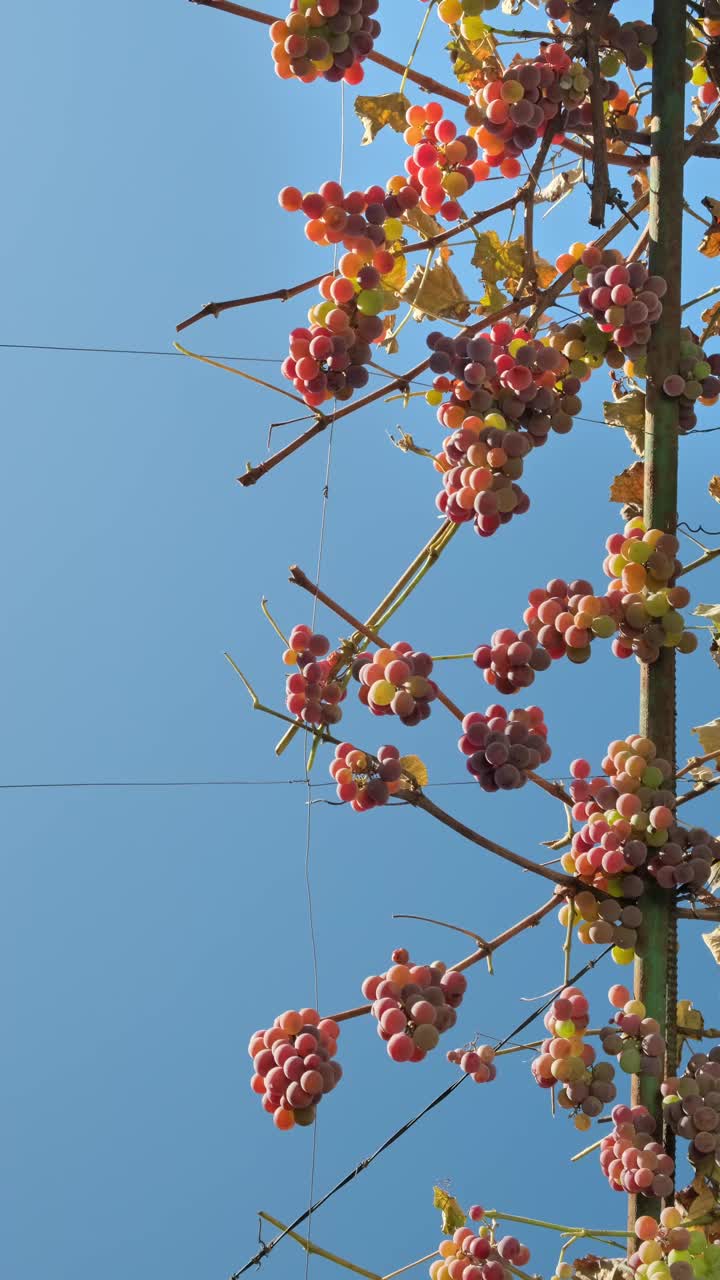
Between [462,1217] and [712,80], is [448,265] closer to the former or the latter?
[712,80]

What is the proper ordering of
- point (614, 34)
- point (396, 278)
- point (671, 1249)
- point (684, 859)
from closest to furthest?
point (671, 1249)
point (684, 859)
point (614, 34)
point (396, 278)

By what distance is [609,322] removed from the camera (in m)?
0.85

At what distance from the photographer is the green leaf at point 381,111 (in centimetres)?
104

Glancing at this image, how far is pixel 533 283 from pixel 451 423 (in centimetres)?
15

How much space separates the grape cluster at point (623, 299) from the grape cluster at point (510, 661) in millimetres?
227

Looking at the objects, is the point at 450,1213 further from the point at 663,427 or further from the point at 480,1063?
the point at 663,427

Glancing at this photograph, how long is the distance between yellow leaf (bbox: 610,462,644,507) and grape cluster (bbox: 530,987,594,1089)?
399mm

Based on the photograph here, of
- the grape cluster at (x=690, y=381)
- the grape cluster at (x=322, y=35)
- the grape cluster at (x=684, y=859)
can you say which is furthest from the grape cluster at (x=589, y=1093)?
the grape cluster at (x=322, y=35)

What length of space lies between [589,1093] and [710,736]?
1.14 feet

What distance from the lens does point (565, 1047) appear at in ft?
2.55

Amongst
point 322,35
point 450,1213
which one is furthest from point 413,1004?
point 322,35

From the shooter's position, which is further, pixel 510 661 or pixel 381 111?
pixel 381 111

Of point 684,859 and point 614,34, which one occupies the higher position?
point 614,34

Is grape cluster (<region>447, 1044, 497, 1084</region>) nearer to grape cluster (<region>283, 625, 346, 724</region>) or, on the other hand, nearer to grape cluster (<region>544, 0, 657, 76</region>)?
grape cluster (<region>283, 625, 346, 724</region>)
